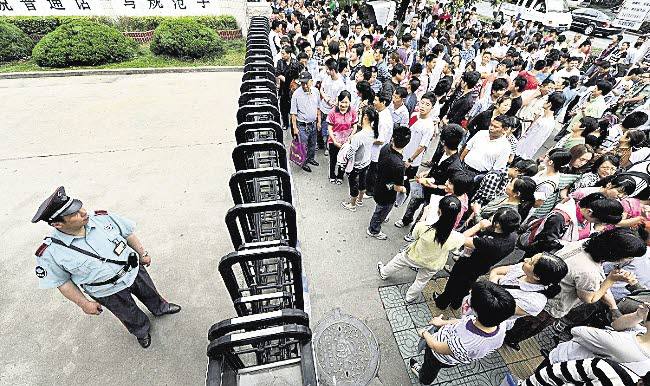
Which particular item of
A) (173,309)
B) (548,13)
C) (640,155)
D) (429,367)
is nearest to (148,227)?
(173,309)

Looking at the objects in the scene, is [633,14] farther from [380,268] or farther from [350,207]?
[380,268]

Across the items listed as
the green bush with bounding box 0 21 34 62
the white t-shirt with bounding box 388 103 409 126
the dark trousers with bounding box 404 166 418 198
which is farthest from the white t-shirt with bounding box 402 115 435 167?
the green bush with bounding box 0 21 34 62

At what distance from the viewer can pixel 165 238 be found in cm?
387

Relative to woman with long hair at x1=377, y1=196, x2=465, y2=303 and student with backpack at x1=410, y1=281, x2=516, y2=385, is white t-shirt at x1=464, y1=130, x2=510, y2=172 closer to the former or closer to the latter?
woman with long hair at x1=377, y1=196, x2=465, y2=303

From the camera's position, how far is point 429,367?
229 cm

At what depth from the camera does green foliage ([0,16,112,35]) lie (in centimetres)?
937

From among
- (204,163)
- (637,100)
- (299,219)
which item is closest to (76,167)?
(204,163)

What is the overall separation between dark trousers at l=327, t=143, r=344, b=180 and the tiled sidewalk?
6.72ft

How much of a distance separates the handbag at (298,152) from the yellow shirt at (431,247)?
2723 millimetres

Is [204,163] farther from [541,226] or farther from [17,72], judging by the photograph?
[17,72]

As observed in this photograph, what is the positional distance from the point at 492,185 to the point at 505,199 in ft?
1.25

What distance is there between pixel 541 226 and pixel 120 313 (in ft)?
12.5

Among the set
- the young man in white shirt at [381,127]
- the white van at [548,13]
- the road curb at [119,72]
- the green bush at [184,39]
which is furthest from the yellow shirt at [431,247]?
the white van at [548,13]

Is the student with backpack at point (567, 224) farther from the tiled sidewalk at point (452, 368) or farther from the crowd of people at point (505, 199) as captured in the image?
the tiled sidewalk at point (452, 368)
